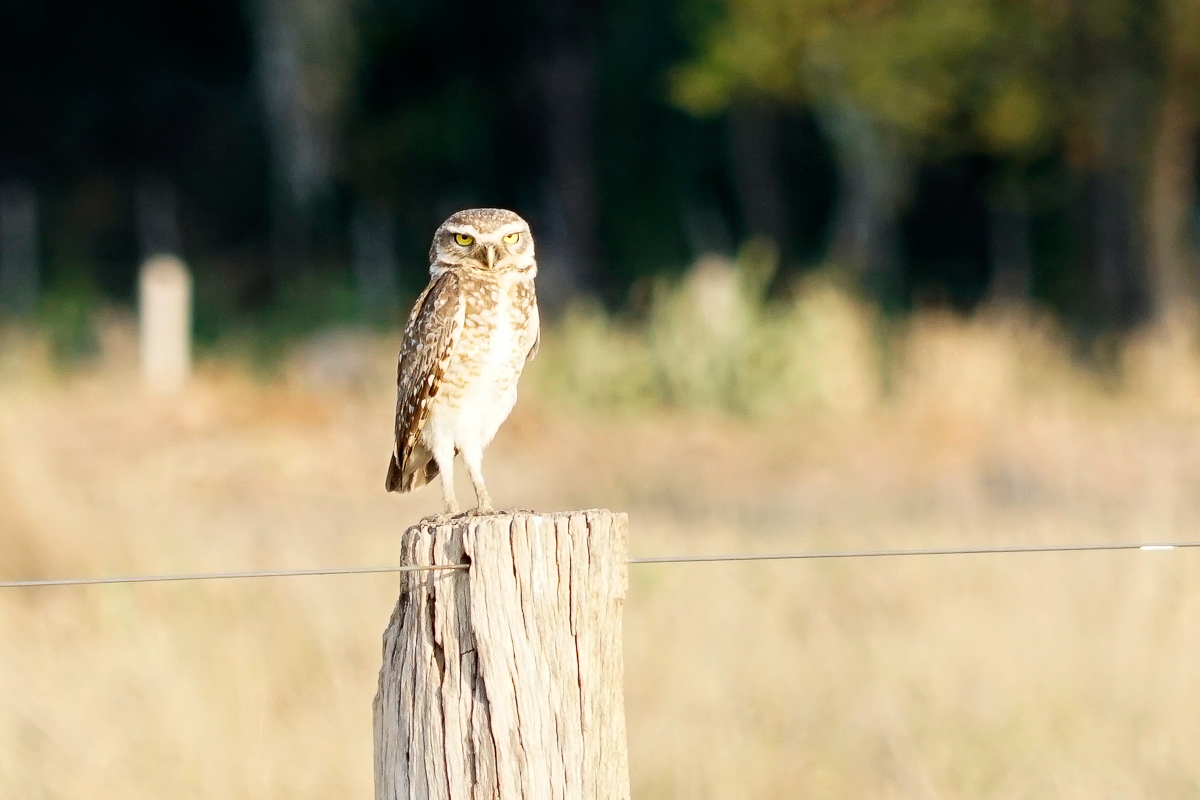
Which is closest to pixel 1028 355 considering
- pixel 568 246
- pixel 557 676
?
pixel 568 246

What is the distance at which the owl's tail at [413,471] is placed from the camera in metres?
4.48

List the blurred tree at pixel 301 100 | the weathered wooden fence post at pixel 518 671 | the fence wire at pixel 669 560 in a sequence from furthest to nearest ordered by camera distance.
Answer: the blurred tree at pixel 301 100
the fence wire at pixel 669 560
the weathered wooden fence post at pixel 518 671

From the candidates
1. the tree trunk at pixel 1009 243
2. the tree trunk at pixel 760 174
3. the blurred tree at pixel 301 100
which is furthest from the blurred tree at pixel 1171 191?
the blurred tree at pixel 301 100

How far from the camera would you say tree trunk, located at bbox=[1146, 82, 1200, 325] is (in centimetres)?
1562

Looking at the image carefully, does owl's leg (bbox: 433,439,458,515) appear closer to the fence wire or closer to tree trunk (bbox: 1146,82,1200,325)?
the fence wire

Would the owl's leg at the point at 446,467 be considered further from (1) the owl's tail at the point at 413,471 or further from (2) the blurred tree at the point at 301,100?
(2) the blurred tree at the point at 301,100

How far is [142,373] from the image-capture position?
14312 millimetres

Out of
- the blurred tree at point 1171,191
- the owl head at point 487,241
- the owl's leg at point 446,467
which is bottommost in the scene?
the owl's leg at point 446,467

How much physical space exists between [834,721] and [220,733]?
77.6 inches

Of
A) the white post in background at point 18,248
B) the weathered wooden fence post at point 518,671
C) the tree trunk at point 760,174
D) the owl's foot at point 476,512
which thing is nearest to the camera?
the weathered wooden fence post at point 518,671

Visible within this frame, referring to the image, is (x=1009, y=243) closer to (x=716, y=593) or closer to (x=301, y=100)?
(x=301, y=100)

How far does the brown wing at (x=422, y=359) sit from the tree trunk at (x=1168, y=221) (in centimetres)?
1235

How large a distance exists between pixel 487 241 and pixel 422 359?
36 centimetres

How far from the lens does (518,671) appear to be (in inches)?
105
